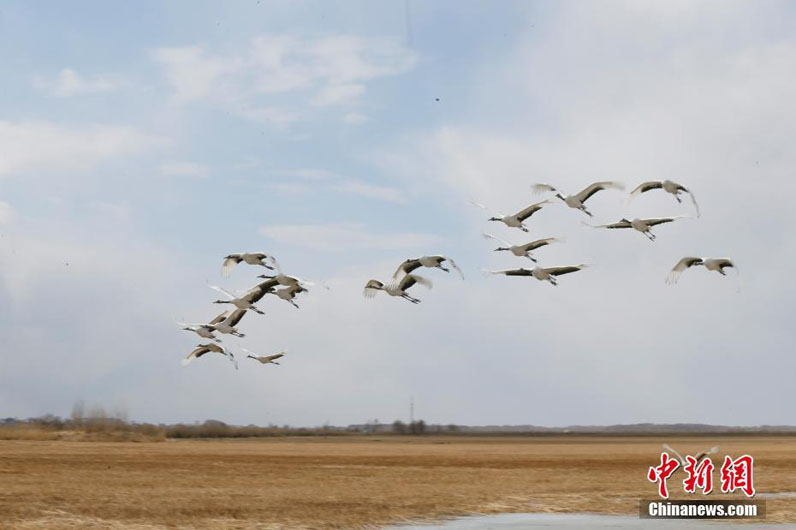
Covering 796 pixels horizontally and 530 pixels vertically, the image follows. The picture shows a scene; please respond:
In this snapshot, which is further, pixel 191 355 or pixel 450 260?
pixel 191 355

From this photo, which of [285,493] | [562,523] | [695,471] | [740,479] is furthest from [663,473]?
[285,493]

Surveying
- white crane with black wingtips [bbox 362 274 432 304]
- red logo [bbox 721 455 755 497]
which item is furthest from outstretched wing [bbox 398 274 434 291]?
red logo [bbox 721 455 755 497]

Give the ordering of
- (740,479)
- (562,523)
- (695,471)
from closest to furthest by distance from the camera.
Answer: (562,523)
(695,471)
(740,479)

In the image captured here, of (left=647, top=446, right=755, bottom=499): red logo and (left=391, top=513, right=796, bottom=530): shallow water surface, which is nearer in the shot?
(left=391, top=513, right=796, bottom=530): shallow water surface

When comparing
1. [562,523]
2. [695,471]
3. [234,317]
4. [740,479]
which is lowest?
[562,523]

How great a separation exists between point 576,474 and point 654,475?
17.6 feet

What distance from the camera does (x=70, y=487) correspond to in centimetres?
4403

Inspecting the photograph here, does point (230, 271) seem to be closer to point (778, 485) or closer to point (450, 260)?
point (450, 260)

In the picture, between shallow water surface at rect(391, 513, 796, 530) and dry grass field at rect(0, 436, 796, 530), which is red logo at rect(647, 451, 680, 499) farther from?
shallow water surface at rect(391, 513, 796, 530)

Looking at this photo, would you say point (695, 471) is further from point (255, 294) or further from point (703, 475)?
point (255, 294)

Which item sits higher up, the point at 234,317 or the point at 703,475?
the point at 234,317

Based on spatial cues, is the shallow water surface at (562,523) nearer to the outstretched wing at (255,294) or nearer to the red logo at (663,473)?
the red logo at (663,473)

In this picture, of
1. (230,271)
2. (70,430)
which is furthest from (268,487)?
(70,430)

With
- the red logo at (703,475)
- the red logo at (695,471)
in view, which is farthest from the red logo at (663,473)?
the red logo at (695,471)
